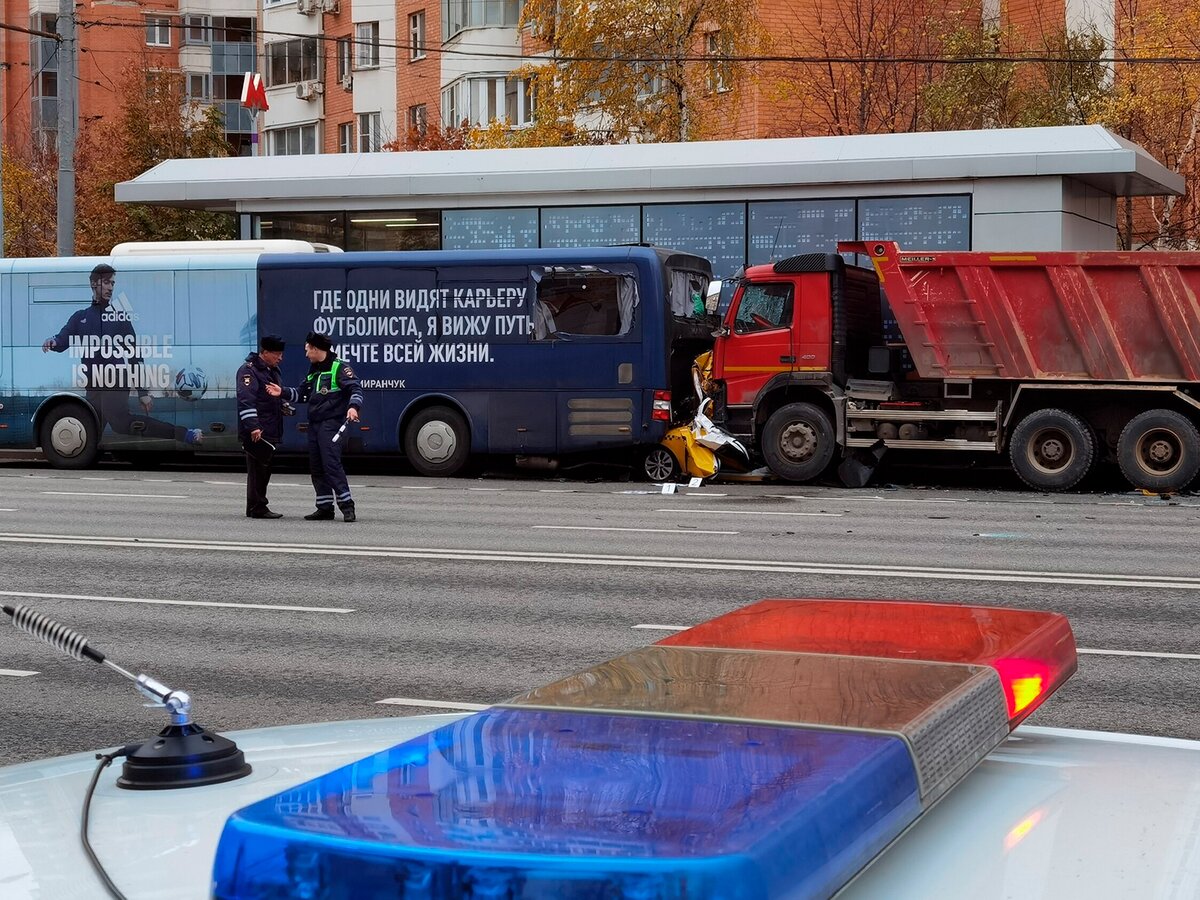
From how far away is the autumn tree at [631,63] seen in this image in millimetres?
32438

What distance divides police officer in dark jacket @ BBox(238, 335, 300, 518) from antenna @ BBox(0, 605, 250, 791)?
13569 mm

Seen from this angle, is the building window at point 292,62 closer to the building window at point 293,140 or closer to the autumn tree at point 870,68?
the building window at point 293,140

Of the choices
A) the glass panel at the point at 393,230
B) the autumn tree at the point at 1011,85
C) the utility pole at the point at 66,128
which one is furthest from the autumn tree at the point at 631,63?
the utility pole at the point at 66,128

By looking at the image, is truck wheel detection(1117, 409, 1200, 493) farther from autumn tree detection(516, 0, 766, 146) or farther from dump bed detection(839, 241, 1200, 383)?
autumn tree detection(516, 0, 766, 146)

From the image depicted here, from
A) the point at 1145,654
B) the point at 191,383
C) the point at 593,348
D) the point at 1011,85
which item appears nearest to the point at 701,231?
the point at 593,348

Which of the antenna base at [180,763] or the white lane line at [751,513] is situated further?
the white lane line at [751,513]

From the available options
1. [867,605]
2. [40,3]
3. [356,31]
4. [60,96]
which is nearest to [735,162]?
[60,96]

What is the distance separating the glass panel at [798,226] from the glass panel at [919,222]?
279mm

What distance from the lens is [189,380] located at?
2380 centimetres

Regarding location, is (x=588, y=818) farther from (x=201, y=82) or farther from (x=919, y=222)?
(x=201, y=82)

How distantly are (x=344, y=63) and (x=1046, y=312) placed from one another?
4266cm

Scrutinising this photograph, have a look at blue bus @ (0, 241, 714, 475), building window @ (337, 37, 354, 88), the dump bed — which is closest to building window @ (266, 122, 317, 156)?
building window @ (337, 37, 354, 88)

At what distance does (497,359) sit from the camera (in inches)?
896

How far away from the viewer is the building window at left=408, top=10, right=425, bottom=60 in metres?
53.6
